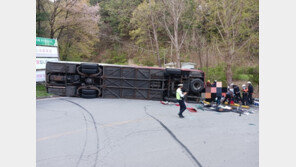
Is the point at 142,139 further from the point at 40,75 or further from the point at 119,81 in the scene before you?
the point at 40,75

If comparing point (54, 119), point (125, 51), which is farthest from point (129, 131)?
point (125, 51)

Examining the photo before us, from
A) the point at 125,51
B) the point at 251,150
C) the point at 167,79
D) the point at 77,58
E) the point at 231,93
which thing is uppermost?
the point at 125,51

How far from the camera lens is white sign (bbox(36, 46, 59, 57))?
49.5 feet

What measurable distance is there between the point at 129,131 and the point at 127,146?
1286mm

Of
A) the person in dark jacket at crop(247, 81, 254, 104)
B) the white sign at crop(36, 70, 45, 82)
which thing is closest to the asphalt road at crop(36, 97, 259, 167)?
the person in dark jacket at crop(247, 81, 254, 104)

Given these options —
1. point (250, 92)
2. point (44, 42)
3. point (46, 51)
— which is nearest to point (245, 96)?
point (250, 92)

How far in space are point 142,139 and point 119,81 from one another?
8.22m

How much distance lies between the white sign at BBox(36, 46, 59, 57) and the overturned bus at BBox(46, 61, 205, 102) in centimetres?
223

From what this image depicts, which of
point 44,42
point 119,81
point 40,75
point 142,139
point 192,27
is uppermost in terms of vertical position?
point 192,27

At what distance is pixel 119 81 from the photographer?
46.1 feet

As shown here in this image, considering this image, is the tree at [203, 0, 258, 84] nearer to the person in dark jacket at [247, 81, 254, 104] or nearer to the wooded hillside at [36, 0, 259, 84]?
the wooded hillside at [36, 0, 259, 84]

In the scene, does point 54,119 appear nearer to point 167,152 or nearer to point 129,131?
point 129,131

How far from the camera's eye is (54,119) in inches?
322

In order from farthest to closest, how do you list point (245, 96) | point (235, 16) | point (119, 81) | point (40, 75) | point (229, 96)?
point (235, 16) → point (40, 75) → point (119, 81) → point (245, 96) → point (229, 96)
